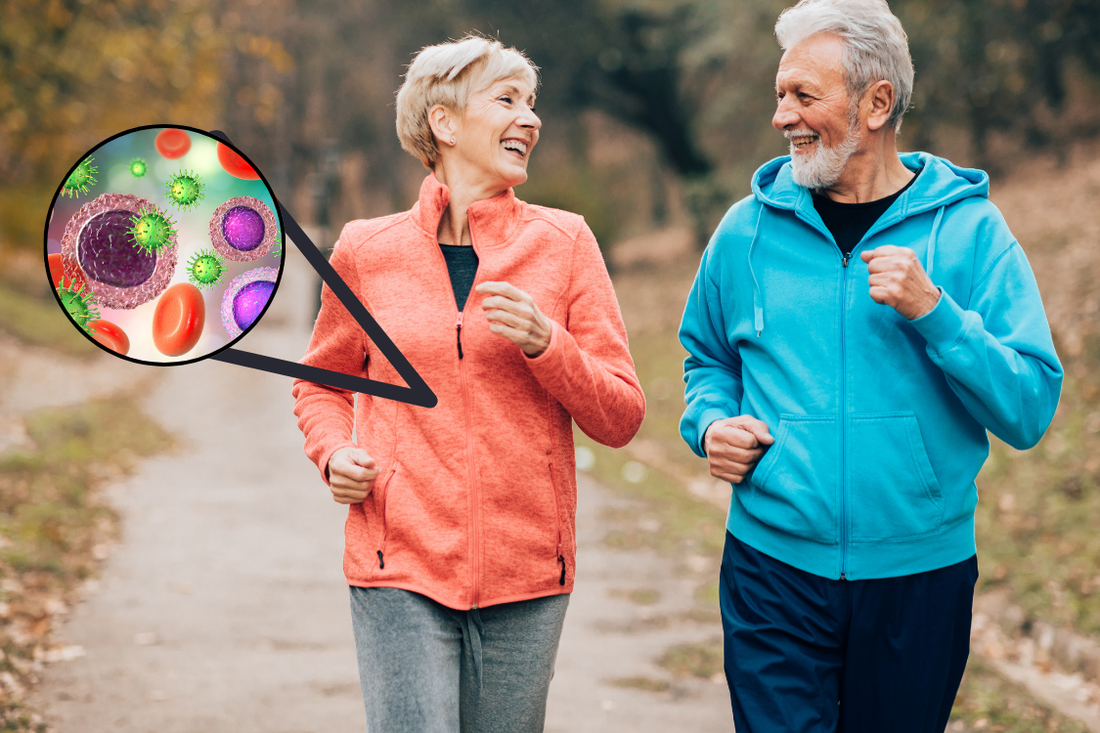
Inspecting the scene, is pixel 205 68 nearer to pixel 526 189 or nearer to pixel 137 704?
pixel 137 704

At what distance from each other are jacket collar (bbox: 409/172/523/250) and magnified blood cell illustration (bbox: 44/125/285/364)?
0.40 m

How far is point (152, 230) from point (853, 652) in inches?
76.6

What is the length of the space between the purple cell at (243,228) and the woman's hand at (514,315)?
557 millimetres

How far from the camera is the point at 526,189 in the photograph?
25.6 meters

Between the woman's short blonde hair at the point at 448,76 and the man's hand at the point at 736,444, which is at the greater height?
the woman's short blonde hair at the point at 448,76

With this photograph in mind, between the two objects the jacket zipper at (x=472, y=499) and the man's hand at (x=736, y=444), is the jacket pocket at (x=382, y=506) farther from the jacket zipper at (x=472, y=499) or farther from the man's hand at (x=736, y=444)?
the man's hand at (x=736, y=444)

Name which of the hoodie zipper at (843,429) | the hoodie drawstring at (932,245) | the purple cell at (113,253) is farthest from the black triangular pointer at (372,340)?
the hoodie drawstring at (932,245)

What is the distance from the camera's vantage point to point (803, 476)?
8.88 ft

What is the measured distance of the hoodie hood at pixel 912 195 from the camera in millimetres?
2676

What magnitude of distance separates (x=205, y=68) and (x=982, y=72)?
11934 millimetres

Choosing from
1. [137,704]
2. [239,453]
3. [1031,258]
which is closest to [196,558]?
[137,704]

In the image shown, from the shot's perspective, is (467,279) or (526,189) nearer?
(467,279)

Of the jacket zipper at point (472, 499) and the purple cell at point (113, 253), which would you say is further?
the jacket zipper at point (472, 499)

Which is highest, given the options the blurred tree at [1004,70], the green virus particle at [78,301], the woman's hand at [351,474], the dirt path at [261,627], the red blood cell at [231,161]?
the blurred tree at [1004,70]
